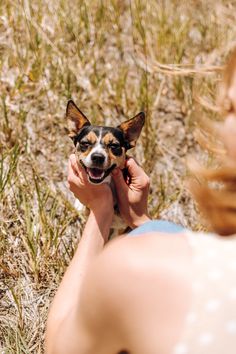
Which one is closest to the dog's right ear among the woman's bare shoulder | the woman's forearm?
the woman's forearm

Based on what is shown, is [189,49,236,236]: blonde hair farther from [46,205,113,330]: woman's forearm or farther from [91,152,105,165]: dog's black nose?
[91,152,105,165]: dog's black nose

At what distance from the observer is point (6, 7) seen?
15.6ft

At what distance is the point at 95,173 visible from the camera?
313cm

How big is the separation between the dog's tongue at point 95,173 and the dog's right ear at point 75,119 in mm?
356

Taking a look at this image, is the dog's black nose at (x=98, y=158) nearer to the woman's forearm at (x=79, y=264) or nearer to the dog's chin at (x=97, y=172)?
the dog's chin at (x=97, y=172)

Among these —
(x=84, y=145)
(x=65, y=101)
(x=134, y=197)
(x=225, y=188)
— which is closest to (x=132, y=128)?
(x=84, y=145)

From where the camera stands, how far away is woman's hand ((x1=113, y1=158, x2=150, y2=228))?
2.60 meters

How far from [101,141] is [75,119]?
21 cm

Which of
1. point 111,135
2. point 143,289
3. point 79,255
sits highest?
point 143,289

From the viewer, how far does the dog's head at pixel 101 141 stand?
10.5 ft

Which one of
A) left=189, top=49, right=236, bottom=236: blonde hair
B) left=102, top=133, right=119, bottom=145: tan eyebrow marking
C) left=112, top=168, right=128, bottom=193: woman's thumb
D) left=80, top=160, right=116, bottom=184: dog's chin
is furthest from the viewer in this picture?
left=102, top=133, right=119, bottom=145: tan eyebrow marking

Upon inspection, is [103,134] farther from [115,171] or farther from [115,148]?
[115,171]

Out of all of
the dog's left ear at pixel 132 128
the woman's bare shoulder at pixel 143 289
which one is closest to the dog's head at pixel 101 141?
the dog's left ear at pixel 132 128

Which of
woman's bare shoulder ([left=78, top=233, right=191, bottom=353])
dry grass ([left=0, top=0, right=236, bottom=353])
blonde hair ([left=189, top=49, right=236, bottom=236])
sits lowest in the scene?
dry grass ([left=0, top=0, right=236, bottom=353])
